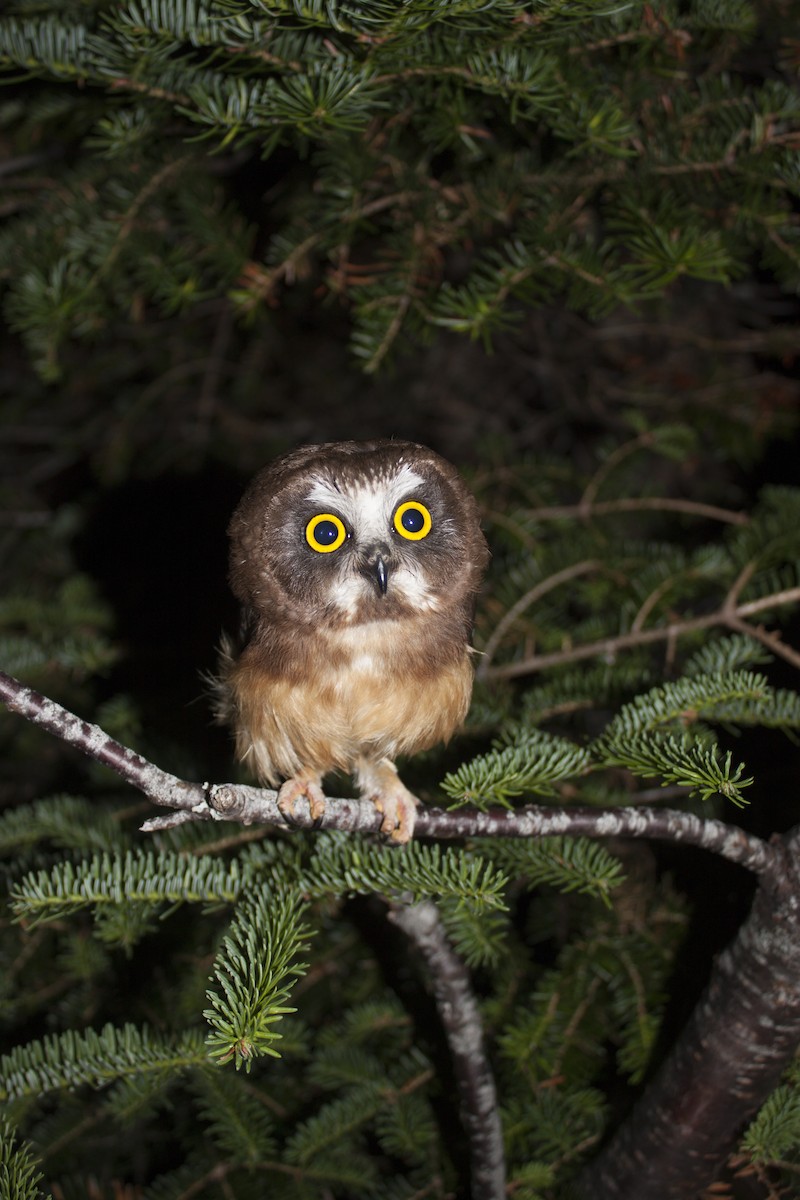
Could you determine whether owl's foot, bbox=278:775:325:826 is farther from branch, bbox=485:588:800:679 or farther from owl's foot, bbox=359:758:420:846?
branch, bbox=485:588:800:679

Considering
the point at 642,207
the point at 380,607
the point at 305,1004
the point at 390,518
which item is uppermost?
the point at 642,207

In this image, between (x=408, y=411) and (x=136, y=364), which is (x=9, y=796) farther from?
(x=408, y=411)

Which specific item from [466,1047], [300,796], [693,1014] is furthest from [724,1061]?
[300,796]

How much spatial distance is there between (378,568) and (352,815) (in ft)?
1.61

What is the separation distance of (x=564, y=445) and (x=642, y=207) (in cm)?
209

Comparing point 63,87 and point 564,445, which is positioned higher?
point 63,87

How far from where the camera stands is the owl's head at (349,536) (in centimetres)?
181

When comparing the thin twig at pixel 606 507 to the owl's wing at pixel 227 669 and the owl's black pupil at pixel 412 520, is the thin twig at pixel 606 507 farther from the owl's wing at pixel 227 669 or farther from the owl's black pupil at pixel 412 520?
the owl's wing at pixel 227 669

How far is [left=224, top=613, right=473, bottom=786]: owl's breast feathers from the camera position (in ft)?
5.95

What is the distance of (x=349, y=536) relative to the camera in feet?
6.00

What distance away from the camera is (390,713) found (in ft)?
5.94

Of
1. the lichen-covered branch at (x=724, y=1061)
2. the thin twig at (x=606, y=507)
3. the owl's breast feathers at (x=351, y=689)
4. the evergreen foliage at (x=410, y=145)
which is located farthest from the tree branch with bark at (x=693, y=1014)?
the thin twig at (x=606, y=507)

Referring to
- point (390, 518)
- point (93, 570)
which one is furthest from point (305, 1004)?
point (93, 570)

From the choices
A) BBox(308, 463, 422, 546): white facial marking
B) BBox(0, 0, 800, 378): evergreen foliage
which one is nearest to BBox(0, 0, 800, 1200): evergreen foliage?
BBox(0, 0, 800, 378): evergreen foliage
